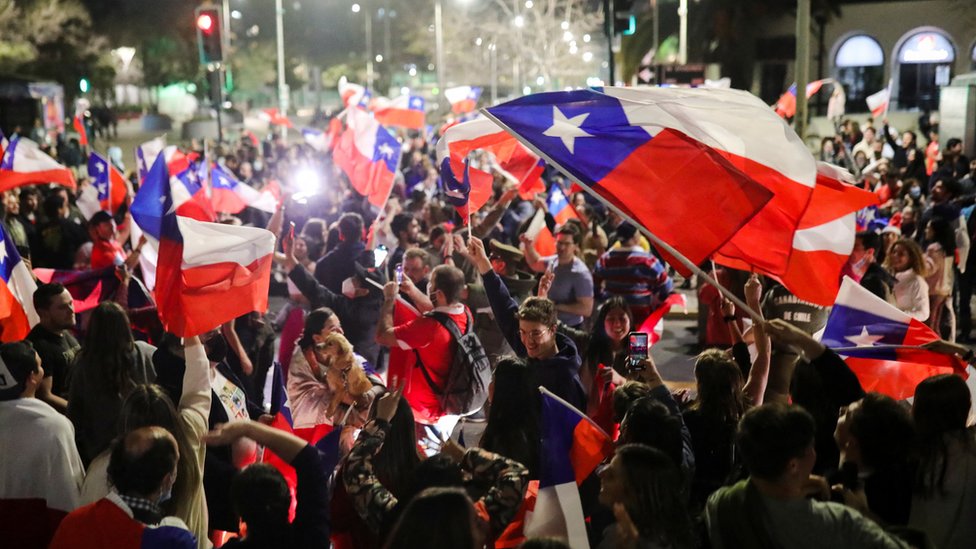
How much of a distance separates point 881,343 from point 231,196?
10.2m

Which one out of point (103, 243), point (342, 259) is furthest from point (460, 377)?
point (103, 243)

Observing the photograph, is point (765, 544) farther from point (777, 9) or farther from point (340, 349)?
point (777, 9)

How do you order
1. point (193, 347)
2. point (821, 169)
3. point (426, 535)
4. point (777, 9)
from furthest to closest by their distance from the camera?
point (777, 9)
point (821, 169)
point (193, 347)
point (426, 535)

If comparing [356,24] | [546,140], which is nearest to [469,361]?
[546,140]

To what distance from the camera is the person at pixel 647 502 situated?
3.61 m

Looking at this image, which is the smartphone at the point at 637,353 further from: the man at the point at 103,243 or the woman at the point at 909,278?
the man at the point at 103,243

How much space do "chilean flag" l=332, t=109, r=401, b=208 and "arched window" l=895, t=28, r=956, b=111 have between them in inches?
1288

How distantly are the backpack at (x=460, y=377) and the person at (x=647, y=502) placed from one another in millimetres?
3133

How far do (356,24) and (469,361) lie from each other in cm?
9215

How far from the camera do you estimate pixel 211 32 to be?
17.9m

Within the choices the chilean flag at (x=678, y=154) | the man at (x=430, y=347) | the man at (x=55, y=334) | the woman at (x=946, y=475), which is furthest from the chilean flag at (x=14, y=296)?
the woman at (x=946, y=475)

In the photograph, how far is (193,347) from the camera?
546cm

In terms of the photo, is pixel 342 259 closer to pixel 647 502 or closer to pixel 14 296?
pixel 14 296

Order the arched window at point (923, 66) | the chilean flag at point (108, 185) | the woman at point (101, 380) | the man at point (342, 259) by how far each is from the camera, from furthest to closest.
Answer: the arched window at point (923, 66)
the chilean flag at point (108, 185)
the man at point (342, 259)
the woman at point (101, 380)
